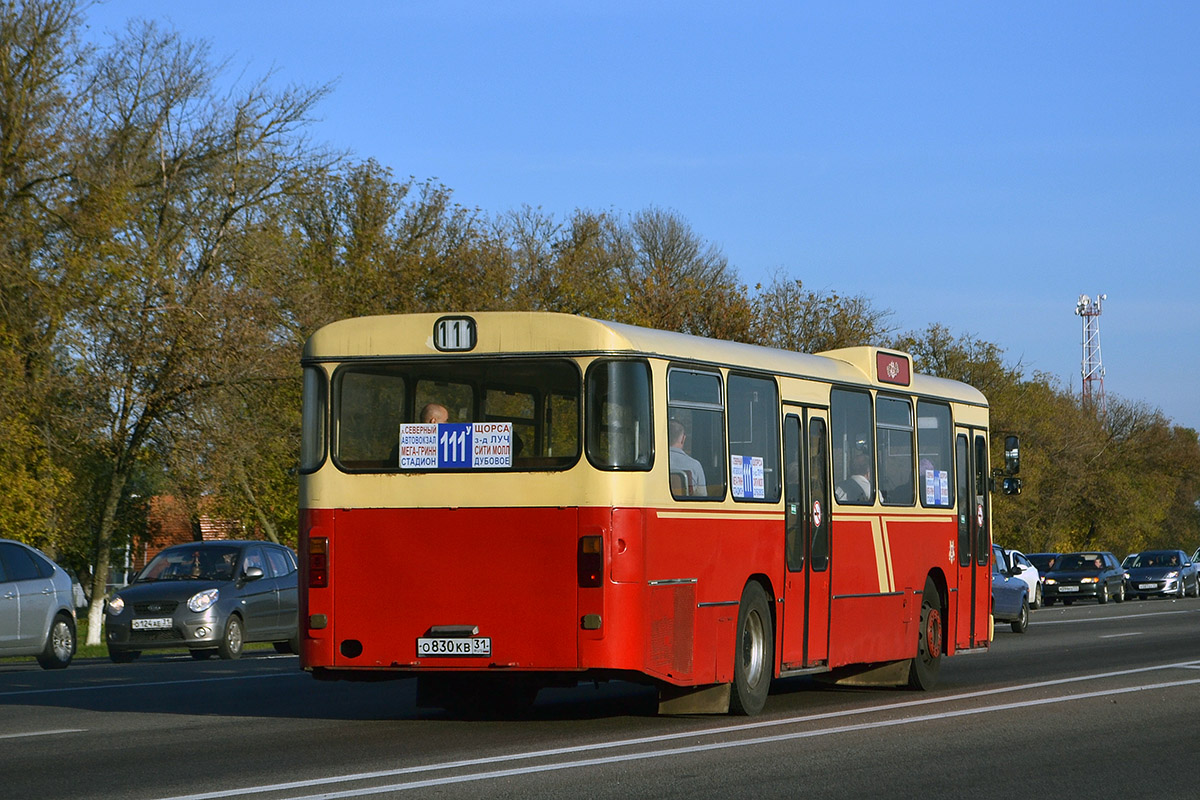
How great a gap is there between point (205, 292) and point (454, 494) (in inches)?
945

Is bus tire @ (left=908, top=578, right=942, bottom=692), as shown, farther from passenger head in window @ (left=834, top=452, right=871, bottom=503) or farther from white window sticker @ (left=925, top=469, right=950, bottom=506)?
passenger head in window @ (left=834, top=452, right=871, bottom=503)

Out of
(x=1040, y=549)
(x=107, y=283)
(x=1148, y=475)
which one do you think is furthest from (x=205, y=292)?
(x=1148, y=475)

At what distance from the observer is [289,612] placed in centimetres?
2567

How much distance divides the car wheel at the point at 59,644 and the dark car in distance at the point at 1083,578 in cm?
3517

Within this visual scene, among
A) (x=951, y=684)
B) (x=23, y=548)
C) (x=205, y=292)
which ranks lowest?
(x=951, y=684)

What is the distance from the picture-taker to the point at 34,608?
72.9ft

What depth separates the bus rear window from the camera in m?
12.7

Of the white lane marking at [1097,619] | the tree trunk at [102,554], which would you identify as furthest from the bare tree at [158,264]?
the white lane marking at [1097,619]

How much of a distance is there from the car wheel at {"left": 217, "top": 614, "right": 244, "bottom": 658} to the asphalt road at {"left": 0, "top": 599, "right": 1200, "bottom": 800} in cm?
466

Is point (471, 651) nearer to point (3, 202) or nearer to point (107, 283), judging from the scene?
point (107, 283)

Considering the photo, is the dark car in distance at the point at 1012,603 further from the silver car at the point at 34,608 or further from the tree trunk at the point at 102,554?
the tree trunk at the point at 102,554

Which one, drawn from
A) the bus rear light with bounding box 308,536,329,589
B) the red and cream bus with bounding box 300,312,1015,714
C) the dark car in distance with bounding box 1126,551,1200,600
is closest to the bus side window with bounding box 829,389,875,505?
the red and cream bus with bounding box 300,312,1015,714

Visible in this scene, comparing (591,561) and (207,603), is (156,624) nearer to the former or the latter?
(207,603)

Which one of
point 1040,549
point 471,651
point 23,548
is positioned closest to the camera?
point 471,651
